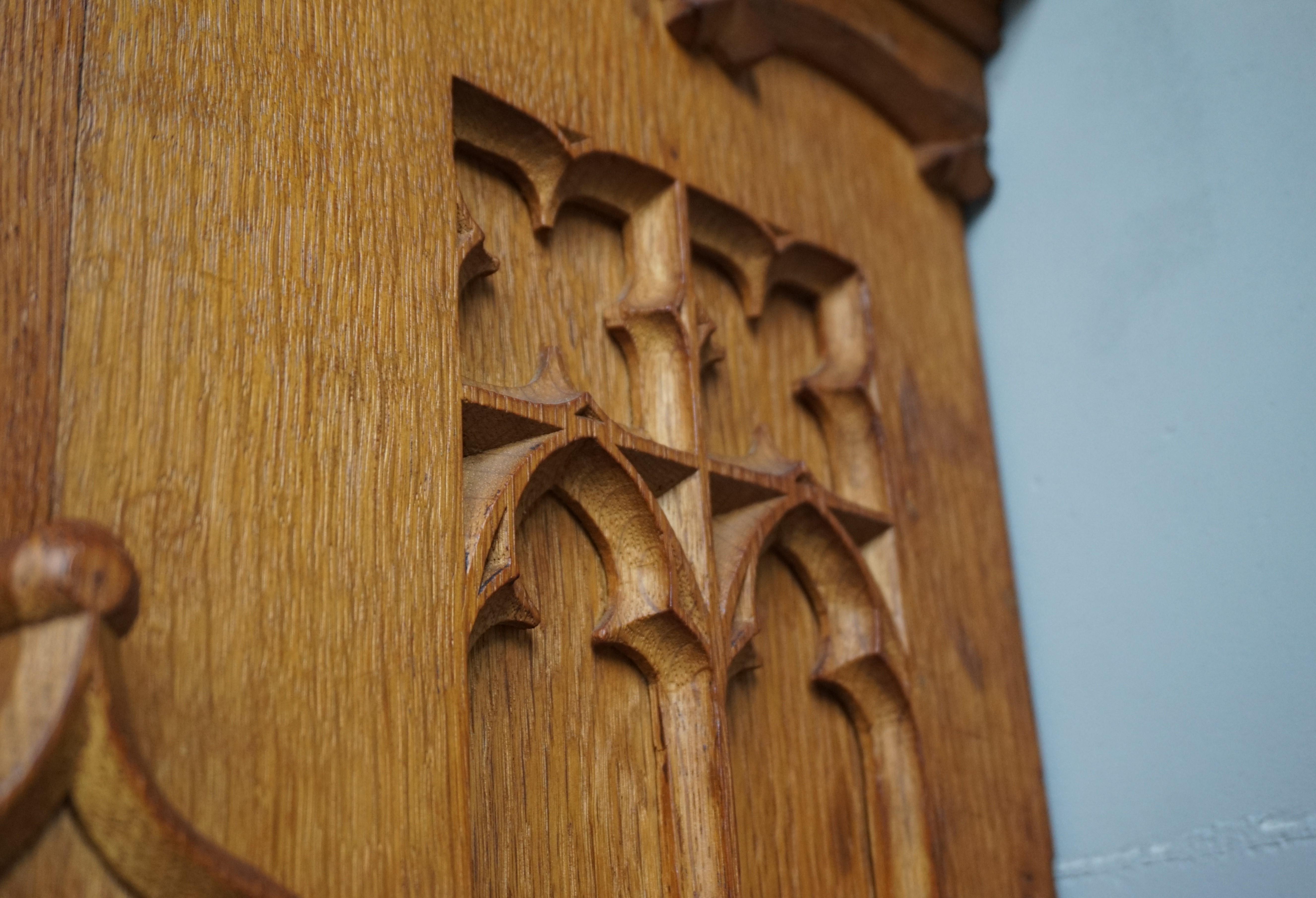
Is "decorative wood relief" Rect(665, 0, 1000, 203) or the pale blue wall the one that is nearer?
the pale blue wall

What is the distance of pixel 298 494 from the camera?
553mm

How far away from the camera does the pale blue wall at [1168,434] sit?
2.74ft

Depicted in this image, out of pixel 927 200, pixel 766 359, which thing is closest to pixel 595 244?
pixel 766 359

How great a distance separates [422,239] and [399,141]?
0.19 feet

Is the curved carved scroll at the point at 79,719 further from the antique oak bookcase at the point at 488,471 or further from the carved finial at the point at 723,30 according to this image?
the carved finial at the point at 723,30

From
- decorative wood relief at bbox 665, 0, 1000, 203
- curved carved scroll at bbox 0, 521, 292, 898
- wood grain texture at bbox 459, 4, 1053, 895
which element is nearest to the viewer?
curved carved scroll at bbox 0, 521, 292, 898

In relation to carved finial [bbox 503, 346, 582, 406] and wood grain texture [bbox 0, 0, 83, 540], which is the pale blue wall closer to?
carved finial [bbox 503, 346, 582, 406]

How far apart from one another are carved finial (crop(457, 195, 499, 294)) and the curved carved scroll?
27 centimetres

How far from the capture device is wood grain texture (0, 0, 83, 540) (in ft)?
1.57

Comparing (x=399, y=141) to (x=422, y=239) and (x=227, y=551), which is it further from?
(x=227, y=551)

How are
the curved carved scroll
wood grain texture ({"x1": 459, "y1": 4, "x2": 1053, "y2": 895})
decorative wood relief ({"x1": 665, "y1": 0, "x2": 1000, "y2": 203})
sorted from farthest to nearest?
decorative wood relief ({"x1": 665, "y1": 0, "x2": 1000, "y2": 203}) → wood grain texture ({"x1": 459, "y1": 4, "x2": 1053, "y2": 895}) → the curved carved scroll

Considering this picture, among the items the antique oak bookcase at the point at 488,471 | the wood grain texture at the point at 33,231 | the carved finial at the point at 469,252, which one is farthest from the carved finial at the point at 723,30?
the wood grain texture at the point at 33,231

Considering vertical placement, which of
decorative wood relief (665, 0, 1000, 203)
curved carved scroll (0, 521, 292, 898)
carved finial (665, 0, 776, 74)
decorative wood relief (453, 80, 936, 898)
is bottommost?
curved carved scroll (0, 521, 292, 898)

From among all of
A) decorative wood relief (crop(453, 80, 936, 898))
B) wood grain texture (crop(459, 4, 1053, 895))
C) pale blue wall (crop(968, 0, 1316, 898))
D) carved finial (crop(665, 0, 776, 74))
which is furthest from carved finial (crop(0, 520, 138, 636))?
pale blue wall (crop(968, 0, 1316, 898))
